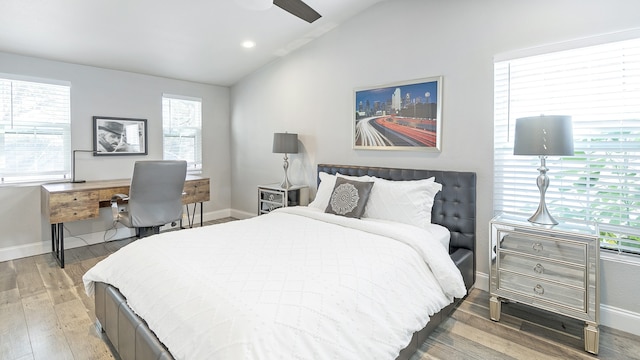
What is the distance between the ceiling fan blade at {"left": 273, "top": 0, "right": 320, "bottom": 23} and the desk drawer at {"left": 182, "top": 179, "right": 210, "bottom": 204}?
9.36ft

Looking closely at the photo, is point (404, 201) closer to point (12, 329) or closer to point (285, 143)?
point (285, 143)

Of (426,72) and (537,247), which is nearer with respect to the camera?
(537,247)

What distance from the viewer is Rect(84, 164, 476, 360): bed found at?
50.4 inches

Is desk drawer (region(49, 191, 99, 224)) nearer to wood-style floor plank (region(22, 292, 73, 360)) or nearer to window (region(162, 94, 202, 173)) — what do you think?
wood-style floor plank (region(22, 292, 73, 360))

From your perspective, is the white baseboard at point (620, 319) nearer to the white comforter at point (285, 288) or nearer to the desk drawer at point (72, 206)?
the white comforter at point (285, 288)

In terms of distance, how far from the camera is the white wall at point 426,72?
7.95 ft

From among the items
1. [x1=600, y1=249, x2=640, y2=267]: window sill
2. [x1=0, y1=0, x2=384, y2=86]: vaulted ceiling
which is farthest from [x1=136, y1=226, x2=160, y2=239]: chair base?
[x1=600, y1=249, x2=640, y2=267]: window sill

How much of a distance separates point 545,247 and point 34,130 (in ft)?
17.3

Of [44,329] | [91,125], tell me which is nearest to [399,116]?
[44,329]

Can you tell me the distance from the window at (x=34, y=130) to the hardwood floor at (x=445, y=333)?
56.3 inches

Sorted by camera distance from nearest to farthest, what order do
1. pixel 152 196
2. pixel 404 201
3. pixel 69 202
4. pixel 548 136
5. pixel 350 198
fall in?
pixel 548 136 → pixel 404 201 → pixel 350 198 → pixel 69 202 → pixel 152 196

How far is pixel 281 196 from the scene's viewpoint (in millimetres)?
4223

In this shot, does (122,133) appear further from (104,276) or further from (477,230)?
(477,230)

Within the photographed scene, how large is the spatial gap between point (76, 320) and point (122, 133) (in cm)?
282
